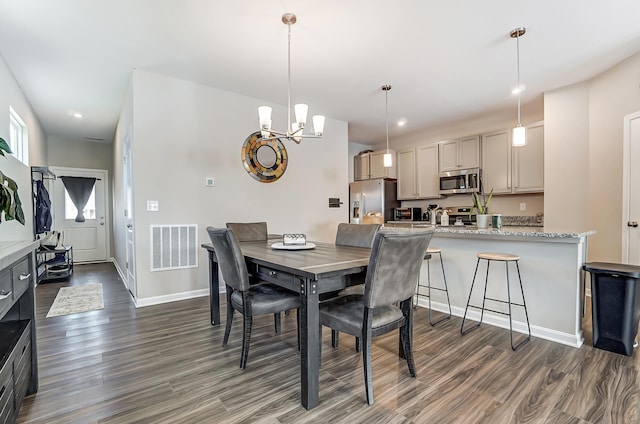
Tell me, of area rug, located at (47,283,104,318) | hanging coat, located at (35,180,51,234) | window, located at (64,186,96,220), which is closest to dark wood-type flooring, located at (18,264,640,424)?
area rug, located at (47,283,104,318)

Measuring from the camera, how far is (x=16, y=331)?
1568mm

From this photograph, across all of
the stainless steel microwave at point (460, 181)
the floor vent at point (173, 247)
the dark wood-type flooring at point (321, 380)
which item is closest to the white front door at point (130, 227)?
the floor vent at point (173, 247)

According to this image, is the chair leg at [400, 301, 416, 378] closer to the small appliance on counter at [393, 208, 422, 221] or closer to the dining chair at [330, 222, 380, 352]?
the dining chair at [330, 222, 380, 352]

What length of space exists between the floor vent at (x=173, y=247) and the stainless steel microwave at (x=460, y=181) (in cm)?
418

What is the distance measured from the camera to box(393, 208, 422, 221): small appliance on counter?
6051 mm

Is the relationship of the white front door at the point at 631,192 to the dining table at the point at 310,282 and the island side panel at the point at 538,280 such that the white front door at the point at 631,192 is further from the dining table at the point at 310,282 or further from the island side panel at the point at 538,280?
the dining table at the point at 310,282

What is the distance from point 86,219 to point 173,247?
14.5 feet

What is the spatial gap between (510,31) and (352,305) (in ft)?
8.89

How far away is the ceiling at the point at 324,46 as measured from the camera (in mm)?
2404

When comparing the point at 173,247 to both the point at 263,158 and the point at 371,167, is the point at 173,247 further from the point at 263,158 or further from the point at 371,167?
the point at 371,167

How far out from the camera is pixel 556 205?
401 centimetres

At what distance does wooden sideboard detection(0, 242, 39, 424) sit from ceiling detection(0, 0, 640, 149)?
1982 mm

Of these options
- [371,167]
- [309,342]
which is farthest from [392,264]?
[371,167]

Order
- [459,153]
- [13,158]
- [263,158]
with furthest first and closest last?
1. [459,153]
2. [263,158]
3. [13,158]
